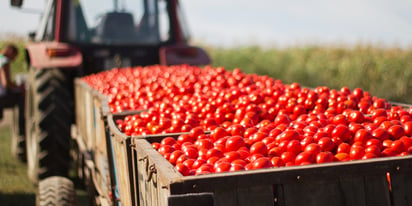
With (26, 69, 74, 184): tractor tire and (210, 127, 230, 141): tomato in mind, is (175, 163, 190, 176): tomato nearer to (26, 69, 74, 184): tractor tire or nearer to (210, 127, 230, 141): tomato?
(210, 127, 230, 141): tomato

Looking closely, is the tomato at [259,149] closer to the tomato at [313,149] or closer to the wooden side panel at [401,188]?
the tomato at [313,149]

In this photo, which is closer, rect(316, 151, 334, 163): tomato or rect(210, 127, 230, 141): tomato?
rect(316, 151, 334, 163): tomato

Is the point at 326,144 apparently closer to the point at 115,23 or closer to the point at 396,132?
the point at 396,132

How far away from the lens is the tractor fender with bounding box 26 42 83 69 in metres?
6.34

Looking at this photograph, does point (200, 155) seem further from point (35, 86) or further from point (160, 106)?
point (35, 86)

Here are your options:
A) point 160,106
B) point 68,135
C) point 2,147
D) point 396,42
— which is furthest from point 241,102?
point 396,42

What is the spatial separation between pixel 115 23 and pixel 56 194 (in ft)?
11.2

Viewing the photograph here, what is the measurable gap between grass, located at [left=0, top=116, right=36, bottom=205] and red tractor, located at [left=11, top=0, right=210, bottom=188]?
0.28 meters

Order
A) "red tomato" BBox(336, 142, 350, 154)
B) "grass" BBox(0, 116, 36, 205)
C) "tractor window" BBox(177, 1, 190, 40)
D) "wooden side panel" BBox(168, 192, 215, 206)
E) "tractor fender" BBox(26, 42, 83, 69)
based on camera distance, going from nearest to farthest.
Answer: "wooden side panel" BBox(168, 192, 215, 206) < "red tomato" BBox(336, 142, 350, 154) < "tractor fender" BBox(26, 42, 83, 69) < "grass" BBox(0, 116, 36, 205) < "tractor window" BBox(177, 1, 190, 40)

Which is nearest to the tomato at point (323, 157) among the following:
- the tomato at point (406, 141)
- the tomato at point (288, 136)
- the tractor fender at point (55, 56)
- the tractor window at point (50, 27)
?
the tomato at point (288, 136)

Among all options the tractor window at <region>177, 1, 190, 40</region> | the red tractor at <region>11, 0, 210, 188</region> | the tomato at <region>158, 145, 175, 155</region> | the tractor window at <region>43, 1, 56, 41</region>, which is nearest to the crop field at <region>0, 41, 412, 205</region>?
the red tractor at <region>11, 0, 210, 188</region>

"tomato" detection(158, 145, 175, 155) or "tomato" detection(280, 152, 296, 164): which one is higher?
"tomato" detection(280, 152, 296, 164)

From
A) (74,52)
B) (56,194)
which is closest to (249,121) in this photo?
(56,194)

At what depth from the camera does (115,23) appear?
7.18 metres
